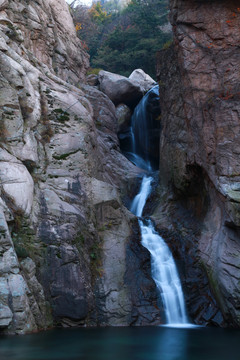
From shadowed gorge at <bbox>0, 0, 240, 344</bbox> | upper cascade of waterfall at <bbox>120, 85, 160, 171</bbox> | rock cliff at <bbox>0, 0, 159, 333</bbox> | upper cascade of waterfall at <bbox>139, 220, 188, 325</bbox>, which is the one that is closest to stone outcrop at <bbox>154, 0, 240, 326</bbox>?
shadowed gorge at <bbox>0, 0, 240, 344</bbox>

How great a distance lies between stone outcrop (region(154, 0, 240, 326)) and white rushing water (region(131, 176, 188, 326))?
0.40 meters

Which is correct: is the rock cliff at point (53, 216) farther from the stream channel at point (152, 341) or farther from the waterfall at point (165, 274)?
the stream channel at point (152, 341)

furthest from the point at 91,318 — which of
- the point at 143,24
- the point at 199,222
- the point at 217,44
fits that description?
the point at 143,24

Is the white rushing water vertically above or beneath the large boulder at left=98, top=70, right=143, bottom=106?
beneath

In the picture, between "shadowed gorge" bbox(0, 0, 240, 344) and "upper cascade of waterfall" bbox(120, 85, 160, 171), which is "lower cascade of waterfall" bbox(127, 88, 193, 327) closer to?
"shadowed gorge" bbox(0, 0, 240, 344)

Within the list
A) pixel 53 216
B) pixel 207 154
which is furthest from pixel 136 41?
pixel 53 216

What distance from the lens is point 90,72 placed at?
28375 mm

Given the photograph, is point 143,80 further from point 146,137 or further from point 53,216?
point 53,216

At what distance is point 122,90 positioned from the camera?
25734 mm

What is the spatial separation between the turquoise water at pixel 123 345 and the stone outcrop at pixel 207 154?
6.93ft

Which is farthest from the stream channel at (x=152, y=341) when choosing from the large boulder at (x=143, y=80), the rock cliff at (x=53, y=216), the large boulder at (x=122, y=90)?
the large boulder at (x=143, y=80)

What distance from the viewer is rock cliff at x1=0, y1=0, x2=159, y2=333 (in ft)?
32.8

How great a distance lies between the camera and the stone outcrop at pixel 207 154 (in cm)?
1158

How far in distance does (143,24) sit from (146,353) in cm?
3266
